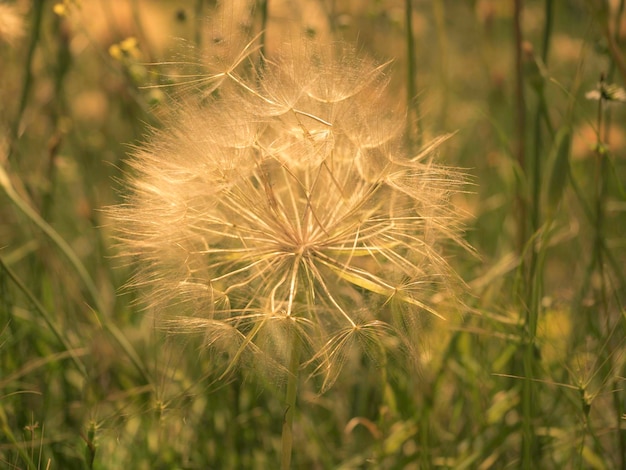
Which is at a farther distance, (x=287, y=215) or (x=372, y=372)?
(x=372, y=372)

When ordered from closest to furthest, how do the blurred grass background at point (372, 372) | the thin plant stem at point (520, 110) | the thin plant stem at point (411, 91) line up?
the blurred grass background at point (372, 372) < the thin plant stem at point (411, 91) < the thin plant stem at point (520, 110)

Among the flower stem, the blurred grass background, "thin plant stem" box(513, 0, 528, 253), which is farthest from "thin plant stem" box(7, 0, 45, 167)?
"thin plant stem" box(513, 0, 528, 253)

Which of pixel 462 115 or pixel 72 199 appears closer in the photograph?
pixel 72 199

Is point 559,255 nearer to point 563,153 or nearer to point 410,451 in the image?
point 410,451

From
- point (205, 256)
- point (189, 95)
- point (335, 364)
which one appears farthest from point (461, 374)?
point (189, 95)

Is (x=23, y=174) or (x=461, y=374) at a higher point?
(x=23, y=174)

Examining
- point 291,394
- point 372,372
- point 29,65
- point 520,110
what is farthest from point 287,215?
point 29,65

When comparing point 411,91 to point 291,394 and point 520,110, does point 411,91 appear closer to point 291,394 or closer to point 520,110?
point 520,110

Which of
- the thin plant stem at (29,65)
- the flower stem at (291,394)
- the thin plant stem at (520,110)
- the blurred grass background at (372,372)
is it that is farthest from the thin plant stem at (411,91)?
the thin plant stem at (29,65)

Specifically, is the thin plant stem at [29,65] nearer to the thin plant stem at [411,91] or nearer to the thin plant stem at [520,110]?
the thin plant stem at [411,91]
